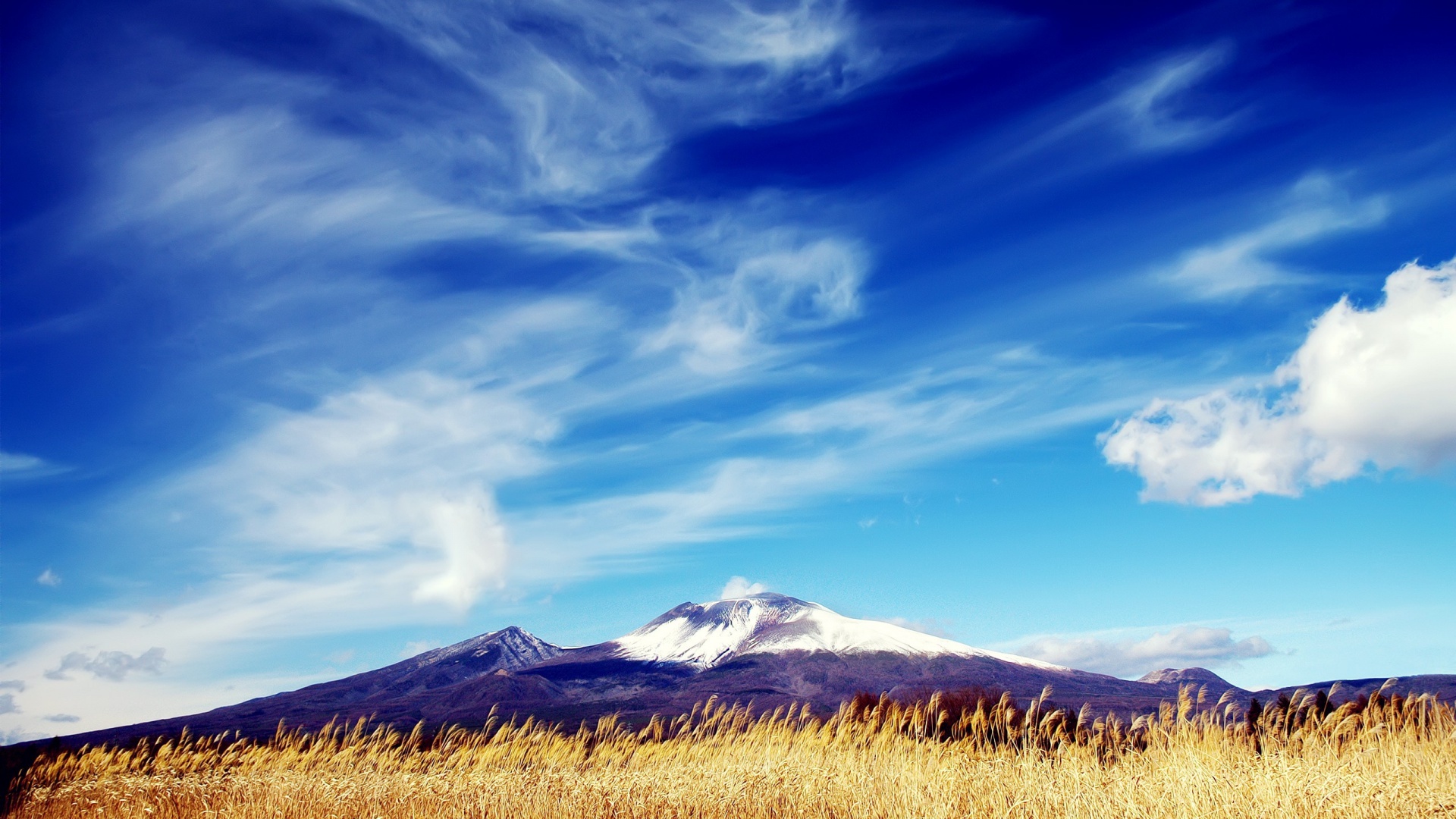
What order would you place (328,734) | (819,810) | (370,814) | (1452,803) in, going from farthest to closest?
(328,734) < (370,814) < (819,810) < (1452,803)

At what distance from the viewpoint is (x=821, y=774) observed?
12.1 meters

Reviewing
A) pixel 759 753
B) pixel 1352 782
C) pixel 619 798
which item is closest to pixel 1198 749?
pixel 1352 782

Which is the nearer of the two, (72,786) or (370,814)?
(370,814)

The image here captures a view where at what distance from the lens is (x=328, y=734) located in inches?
714

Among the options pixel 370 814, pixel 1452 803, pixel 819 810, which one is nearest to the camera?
pixel 1452 803

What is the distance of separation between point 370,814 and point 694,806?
4561 millimetres

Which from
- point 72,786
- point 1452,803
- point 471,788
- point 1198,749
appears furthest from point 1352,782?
point 72,786

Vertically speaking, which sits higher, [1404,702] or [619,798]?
[1404,702]

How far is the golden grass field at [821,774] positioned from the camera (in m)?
9.66

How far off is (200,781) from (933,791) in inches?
501

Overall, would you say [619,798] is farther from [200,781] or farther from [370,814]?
[200,781]

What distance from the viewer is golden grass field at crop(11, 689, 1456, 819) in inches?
380

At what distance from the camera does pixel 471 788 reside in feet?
42.7

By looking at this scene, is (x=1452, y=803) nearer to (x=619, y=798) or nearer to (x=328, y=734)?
(x=619, y=798)
